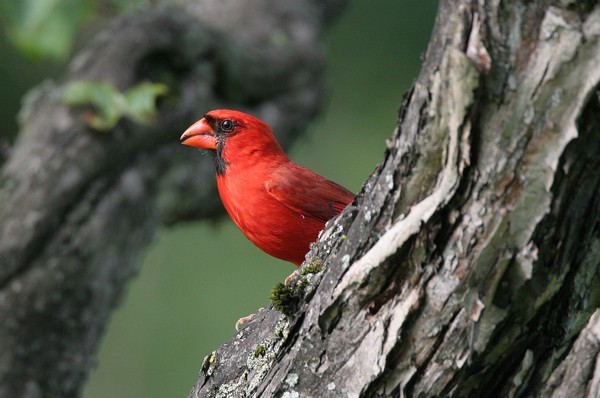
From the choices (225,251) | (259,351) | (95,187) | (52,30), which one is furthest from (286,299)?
(225,251)

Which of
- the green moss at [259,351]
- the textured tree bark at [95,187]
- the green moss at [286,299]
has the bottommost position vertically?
the green moss at [259,351]

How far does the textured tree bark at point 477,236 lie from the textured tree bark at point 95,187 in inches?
113

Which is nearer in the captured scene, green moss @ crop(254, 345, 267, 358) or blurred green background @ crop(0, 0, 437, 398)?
green moss @ crop(254, 345, 267, 358)

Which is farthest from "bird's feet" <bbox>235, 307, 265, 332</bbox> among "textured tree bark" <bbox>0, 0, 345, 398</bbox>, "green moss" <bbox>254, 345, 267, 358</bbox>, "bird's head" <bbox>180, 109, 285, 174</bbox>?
"textured tree bark" <bbox>0, 0, 345, 398</bbox>

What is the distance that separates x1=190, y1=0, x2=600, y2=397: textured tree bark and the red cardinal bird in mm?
1703

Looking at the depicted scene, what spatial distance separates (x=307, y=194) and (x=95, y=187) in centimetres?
144

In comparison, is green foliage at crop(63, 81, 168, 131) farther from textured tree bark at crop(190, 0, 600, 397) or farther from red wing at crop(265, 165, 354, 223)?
textured tree bark at crop(190, 0, 600, 397)

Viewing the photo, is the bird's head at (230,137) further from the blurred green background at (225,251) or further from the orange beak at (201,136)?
the blurred green background at (225,251)

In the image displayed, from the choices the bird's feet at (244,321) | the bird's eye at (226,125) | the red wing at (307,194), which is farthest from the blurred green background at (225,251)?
the bird's feet at (244,321)

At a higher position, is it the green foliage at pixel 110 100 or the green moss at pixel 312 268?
Answer: the green foliage at pixel 110 100

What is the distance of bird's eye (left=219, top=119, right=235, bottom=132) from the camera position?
4.55 meters

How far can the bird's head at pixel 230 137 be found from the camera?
4453 mm

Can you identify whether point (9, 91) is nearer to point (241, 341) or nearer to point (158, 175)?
point (158, 175)

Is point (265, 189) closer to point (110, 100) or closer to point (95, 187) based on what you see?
point (110, 100)
